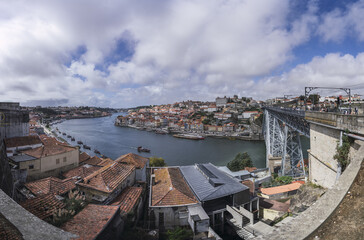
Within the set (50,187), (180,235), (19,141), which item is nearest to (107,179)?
(50,187)

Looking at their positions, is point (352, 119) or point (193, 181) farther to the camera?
point (193, 181)

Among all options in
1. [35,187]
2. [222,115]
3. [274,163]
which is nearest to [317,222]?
[35,187]

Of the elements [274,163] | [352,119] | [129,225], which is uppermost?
[352,119]

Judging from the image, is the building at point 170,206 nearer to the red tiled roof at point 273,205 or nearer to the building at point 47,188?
the building at point 47,188

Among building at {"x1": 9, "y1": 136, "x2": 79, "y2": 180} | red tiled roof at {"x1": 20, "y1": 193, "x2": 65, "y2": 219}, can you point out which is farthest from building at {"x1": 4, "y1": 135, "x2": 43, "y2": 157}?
red tiled roof at {"x1": 20, "y1": 193, "x2": 65, "y2": 219}

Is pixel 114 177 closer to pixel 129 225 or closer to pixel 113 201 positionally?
pixel 113 201

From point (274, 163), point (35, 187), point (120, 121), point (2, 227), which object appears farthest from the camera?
point (120, 121)
